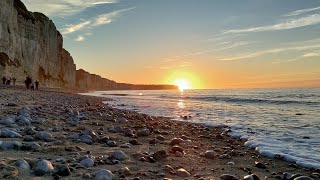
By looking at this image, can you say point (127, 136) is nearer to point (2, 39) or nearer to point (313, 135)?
point (313, 135)

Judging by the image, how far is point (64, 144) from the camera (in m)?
5.88

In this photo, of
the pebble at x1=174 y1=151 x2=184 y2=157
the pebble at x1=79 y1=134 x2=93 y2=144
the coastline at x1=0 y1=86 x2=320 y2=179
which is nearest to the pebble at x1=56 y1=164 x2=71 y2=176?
the coastline at x1=0 y1=86 x2=320 y2=179

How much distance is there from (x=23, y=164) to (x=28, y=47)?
58372 millimetres

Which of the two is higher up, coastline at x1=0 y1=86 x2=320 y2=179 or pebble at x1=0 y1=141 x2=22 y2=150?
pebble at x1=0 y1=141 x2=22 y2=150

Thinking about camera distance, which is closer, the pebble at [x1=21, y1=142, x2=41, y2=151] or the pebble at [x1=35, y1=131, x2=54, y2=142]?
the pebble at [x1=21, y1=142, x2=41, y2=151]

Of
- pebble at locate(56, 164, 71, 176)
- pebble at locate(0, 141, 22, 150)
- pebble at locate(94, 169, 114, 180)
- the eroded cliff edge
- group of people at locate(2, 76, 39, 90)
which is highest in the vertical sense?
the eroded cliff edge

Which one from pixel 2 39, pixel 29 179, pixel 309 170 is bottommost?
pixel 309 170

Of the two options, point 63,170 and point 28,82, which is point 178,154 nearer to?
point 63,170

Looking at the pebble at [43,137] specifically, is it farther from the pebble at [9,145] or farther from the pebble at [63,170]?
the pebble at [63,170]

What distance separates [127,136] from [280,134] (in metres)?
4.87

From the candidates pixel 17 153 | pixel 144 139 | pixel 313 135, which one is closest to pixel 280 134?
pixel 313 135

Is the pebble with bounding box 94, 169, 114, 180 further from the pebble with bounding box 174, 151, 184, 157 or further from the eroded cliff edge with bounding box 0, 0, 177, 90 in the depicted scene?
the eroded cliff edge with bounding box 0, 0, 177, 90

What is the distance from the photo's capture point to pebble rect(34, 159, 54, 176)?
3.91 m

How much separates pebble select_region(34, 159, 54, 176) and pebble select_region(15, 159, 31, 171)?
122mm
